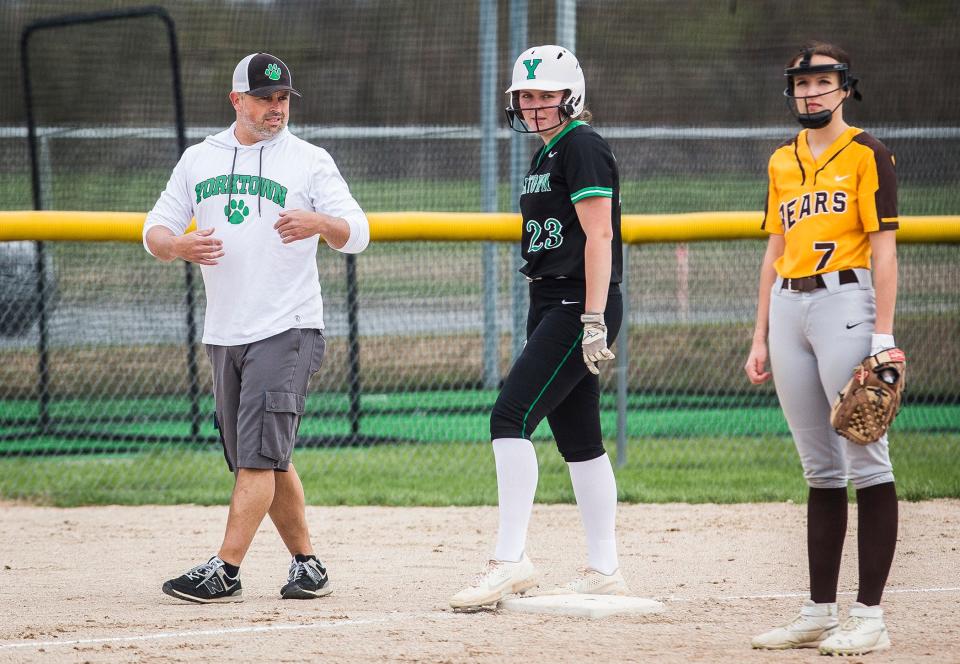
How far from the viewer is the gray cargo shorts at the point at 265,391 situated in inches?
189

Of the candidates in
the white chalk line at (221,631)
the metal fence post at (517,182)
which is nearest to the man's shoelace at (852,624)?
the white chalk line at (221,631)

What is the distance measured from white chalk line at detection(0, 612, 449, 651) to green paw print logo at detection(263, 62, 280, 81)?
6.54 feet

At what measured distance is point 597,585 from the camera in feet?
15.8

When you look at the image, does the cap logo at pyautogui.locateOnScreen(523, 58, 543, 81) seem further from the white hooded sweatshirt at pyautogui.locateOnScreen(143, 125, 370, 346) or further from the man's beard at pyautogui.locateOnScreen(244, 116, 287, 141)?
the man's beard at pyautogui.locateOnScreen(244, 116, 287, 141)

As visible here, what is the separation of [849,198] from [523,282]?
5.11 metres

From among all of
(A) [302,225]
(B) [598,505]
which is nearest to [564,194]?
(A) [302,225]

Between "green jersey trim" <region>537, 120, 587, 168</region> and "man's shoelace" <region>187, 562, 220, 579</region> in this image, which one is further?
"man's shoelace" <region>187, 562, 220, 579</region>

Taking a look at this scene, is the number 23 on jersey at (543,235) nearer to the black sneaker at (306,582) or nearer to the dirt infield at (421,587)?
the dirt infield at (421,587)

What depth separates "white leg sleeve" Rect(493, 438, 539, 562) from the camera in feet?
15.1

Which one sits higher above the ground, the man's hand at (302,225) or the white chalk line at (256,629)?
the man's hand at (302,225)

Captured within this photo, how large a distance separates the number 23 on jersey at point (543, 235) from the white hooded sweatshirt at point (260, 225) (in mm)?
639

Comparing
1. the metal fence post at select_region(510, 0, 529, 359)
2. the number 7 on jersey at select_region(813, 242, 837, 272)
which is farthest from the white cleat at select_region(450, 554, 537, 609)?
the metal fence post at select_region(510, 0, 529, 359)

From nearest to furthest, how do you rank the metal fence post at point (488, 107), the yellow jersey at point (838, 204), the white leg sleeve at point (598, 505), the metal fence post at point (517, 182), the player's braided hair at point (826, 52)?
the yellow jersey at point (838, 204), the player's braided hair at point (826, 52), the white leg sleeve at point (598, 505), the metal fence post at point (517, 182), the metal fence post at point (488, 107)

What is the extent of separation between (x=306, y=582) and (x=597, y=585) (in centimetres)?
110
